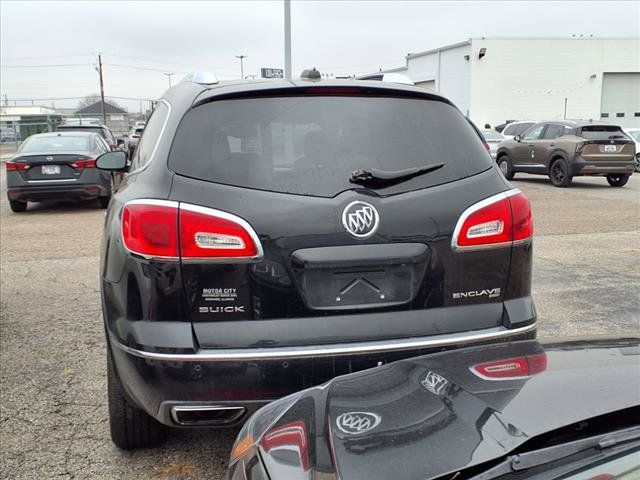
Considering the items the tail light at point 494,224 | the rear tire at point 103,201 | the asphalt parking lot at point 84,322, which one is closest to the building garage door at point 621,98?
the asphalt parking lot at point 84,322

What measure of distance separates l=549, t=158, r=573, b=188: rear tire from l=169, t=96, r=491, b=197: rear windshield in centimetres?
1419

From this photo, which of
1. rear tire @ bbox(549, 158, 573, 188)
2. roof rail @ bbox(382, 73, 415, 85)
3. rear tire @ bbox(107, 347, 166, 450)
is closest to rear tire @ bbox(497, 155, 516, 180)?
rear tire @ bbox(549, 158, 573, 188)

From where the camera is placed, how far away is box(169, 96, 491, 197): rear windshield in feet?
8.20

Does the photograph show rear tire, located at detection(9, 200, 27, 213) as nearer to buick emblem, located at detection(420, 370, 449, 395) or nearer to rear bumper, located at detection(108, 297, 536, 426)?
rear bumper, located at detection(108, 297, 536, 426)

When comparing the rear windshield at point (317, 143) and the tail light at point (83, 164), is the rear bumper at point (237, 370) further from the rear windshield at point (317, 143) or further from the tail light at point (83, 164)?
the tail light at point (83, 164)

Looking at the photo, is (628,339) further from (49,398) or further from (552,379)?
(49,398)

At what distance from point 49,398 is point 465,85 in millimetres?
40895

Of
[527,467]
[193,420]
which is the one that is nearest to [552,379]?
[527,467]

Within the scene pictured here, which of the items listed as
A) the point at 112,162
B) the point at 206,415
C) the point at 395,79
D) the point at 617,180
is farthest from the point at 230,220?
the point at 617,180

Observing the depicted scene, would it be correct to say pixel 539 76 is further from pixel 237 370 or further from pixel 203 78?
pixel 237 370

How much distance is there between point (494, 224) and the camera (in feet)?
8.57

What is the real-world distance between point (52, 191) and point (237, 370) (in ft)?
33.8

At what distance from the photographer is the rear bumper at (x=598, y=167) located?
15.3 metres

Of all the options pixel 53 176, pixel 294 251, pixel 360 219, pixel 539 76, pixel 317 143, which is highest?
pixel 539 76
